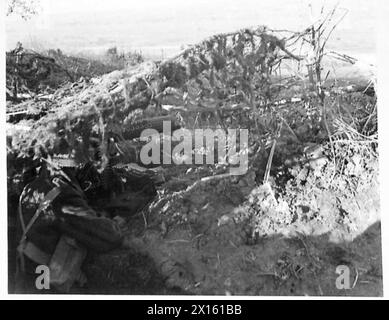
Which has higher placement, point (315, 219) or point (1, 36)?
point (1, 36)

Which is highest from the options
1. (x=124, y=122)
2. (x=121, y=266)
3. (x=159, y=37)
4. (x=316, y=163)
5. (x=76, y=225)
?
(x=159, y=37)

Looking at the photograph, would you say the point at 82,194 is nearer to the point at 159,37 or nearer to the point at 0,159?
the point at 0,159

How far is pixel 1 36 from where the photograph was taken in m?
3.26

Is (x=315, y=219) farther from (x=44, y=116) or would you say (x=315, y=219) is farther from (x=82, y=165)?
(x=44, y=116)

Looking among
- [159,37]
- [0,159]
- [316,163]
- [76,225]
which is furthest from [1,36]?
[316,163]

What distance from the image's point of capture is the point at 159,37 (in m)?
3.23

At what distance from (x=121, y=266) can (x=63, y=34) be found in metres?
1.35

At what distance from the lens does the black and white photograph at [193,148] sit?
Answer: 124 inches

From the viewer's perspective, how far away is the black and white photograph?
316 cm

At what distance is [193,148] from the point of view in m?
3.21
